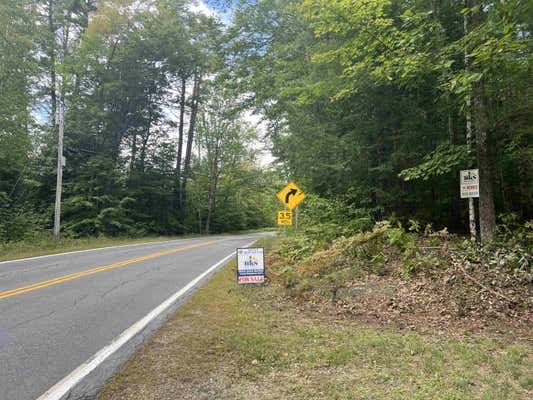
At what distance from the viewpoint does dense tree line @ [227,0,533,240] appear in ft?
20.5

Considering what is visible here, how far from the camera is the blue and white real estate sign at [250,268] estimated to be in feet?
23.8

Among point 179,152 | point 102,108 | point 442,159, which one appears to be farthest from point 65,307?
point 179,152

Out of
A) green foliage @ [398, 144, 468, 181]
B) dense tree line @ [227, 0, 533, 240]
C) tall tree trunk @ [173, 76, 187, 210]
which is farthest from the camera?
tall tree trunk @ [173, 76, 187, 210]

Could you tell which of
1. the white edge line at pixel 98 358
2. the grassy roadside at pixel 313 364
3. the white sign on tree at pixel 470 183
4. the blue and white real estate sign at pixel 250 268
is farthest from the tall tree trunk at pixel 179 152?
the grassy roadside at pixel 313 364

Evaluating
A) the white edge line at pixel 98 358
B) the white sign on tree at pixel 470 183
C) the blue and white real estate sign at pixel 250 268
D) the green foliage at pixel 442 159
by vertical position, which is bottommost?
the white edge line at pixel 98 358

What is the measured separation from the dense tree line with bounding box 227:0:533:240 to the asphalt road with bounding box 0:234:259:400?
600 centimetres

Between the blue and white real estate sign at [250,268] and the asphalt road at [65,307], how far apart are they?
1.47 metres

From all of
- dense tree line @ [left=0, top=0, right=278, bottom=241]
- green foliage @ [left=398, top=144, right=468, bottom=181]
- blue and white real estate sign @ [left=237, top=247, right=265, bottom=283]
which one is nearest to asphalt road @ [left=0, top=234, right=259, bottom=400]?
blue and white real estate sign @ [left=237, top=247, right=265, bottom=283]

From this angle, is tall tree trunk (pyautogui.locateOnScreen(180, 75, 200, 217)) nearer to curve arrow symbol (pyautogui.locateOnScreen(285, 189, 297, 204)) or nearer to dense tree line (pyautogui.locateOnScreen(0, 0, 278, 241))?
dense tree line (pyautogui.locateOnScreen(0, 0, 278, 241))

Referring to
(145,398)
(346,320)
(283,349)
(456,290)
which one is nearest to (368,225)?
(456,290)

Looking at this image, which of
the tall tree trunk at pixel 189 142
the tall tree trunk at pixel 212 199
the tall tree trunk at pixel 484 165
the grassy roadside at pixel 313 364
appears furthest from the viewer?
the tall tree trunk at pixel 212 199

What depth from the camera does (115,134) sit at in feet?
84.5

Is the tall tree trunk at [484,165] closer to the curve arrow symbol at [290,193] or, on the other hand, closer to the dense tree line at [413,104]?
the dense tree line at [413,104]

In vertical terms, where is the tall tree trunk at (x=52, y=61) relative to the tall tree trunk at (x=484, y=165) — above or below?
above
